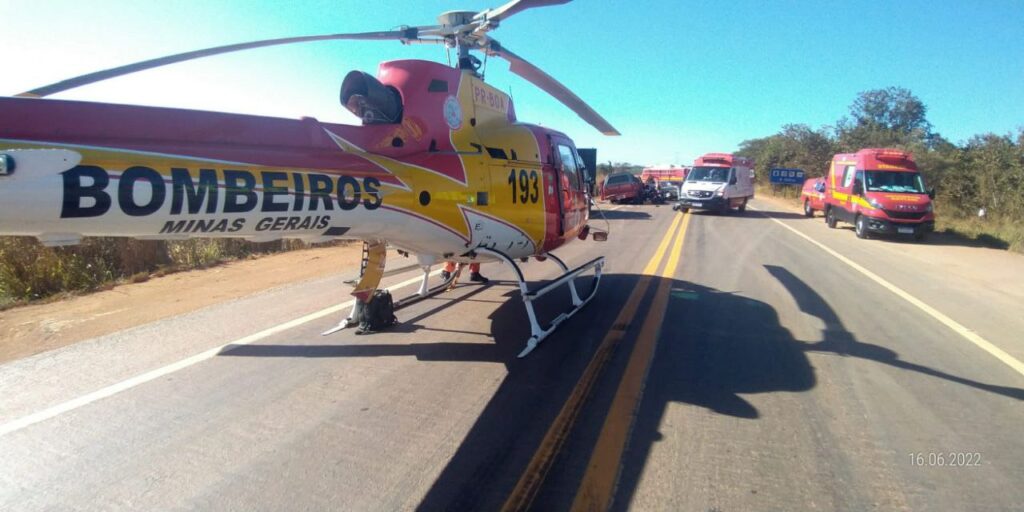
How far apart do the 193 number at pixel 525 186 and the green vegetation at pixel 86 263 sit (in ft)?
21.3

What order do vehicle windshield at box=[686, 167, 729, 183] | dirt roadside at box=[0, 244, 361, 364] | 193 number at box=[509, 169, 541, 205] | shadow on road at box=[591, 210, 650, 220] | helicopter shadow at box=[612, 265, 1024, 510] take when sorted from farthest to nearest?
vehicle windshield at box=[686, 167, 729, 183] < shadow on road at box=[591, 210, 650, 220] < 193 number at box=[509, 169, 541, 205] < dirt roadside at box=[0, 244, 361, 364] < helicopter shadow at box=[612, 265, 1024, 510]

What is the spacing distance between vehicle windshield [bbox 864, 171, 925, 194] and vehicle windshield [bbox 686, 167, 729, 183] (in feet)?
26.4

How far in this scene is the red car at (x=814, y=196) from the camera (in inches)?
918

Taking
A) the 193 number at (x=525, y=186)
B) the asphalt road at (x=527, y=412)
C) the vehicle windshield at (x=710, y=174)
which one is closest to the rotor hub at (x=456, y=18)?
the 193 number at (x=525, y=186)

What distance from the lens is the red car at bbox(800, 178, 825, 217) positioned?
918 inches

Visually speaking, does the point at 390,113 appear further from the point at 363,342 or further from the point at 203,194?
the point at 363,342

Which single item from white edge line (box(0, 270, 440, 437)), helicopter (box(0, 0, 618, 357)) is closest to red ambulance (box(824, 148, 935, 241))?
helicopter (box(0, 0, 618, 357))

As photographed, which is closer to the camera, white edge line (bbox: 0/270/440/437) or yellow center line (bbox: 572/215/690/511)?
yellow center line (bbox: 572/215/690/511)

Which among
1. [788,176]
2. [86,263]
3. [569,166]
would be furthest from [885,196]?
[788,176]

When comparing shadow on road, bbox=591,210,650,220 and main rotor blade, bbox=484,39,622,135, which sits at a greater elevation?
main rotor blade, bbox=484,39,622,135

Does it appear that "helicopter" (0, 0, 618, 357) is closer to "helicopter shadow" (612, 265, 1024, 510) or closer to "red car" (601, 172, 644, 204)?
"helicopter shadow" (612, 265, 1024, 510)

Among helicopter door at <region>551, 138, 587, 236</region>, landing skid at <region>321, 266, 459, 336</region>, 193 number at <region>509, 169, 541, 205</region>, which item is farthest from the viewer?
helicopter door at <region>551, 138, 587, 236</region>

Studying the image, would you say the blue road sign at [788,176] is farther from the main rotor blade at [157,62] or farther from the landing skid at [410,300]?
the main rotor blade at [157,62]

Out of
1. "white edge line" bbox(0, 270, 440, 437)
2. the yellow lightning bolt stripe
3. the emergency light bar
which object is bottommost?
"white edge line" bbox(0, 270, 440, 437)
